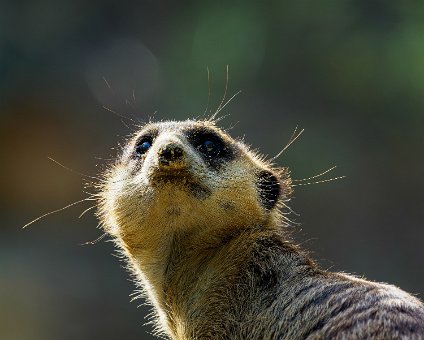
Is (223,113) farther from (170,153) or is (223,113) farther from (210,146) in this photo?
(170,153)

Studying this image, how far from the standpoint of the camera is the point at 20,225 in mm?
11289

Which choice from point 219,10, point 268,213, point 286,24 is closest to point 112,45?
point 219,10

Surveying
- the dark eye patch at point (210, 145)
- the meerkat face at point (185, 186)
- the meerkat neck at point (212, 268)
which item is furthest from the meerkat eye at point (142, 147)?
the meerkat neck at point (212, 268)

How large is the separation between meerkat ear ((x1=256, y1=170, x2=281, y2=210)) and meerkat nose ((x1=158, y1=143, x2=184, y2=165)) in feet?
2.32

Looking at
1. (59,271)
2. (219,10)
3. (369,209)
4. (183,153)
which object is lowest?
(59,271)

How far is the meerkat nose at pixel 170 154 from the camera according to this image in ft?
11.8

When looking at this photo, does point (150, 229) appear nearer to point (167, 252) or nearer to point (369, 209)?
point (167, 252)

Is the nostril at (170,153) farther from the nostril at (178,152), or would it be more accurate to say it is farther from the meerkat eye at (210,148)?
the meerkat eye at (210,148)

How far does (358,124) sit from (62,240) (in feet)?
15.9

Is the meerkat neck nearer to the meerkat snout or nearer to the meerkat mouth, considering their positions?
the meerkat mouth

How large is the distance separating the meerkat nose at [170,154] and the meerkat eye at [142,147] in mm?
674

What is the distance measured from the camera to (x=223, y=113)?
11.4 m

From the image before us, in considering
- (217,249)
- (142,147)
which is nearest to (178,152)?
(217,249)

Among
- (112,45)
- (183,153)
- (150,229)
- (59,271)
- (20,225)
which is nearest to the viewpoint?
(183,153)
